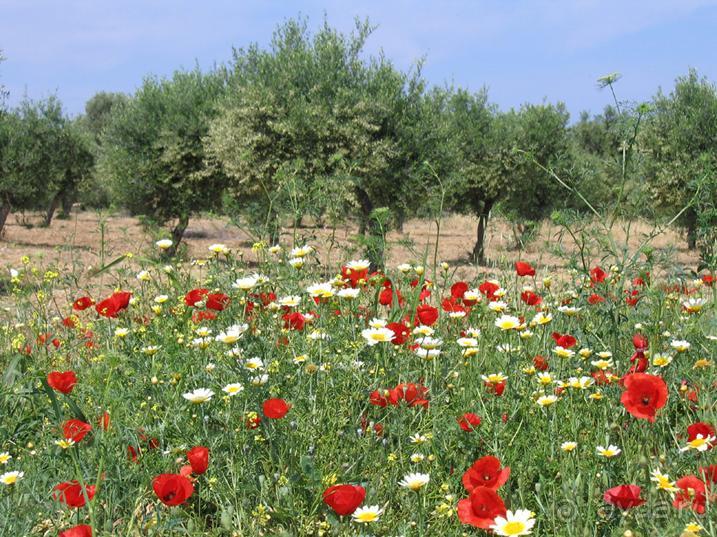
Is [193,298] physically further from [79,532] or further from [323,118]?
[323,118]

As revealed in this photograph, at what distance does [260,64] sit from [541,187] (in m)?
11.3

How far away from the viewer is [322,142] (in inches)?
768

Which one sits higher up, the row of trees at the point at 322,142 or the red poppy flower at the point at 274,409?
the row of trees at the point at 322,142

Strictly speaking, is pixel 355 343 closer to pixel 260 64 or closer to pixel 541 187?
pixel 260 64

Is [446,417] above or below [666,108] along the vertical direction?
below

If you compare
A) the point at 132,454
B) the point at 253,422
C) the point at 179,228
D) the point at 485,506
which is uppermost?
the point at 485,506

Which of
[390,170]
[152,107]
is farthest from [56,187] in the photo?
[390,170]

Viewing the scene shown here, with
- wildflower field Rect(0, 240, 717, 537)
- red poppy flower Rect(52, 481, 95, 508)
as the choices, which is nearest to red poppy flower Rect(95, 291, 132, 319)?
wildflower field Rect(0, 240, 717, 537)

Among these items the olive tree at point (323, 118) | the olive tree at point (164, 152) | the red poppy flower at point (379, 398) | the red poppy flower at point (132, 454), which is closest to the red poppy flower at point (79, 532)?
the red poppy flower at point (132, 454)

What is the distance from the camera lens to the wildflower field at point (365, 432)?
203 cm

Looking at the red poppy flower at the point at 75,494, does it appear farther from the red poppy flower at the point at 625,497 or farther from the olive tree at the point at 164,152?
the olive tree at the point at 164,152

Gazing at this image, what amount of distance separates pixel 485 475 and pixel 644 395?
49 centimetres

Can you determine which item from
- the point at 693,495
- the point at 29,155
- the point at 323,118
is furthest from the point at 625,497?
the point at 29,155

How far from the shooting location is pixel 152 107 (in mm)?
24359
